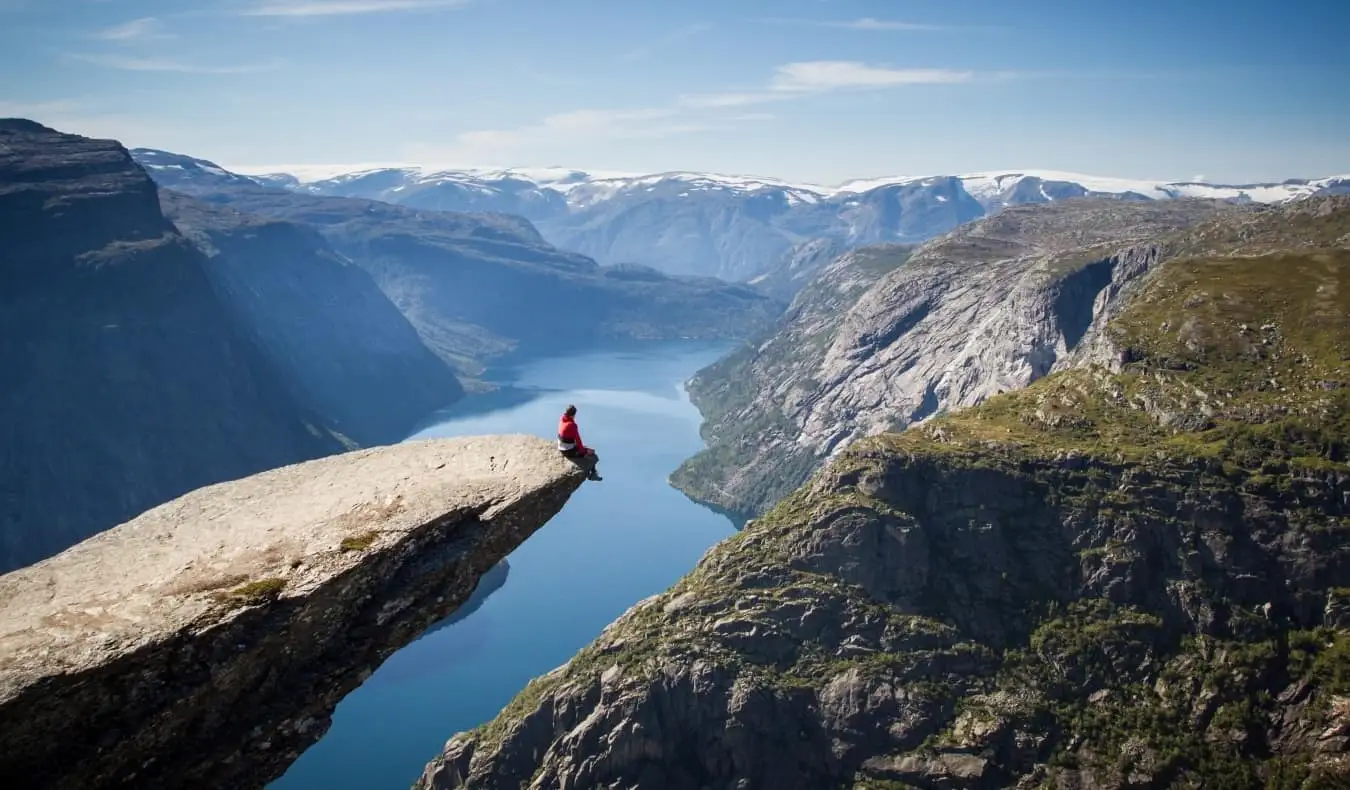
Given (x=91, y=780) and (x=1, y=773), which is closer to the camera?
(x=1, y=773)

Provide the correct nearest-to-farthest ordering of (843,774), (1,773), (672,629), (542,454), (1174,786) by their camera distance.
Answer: (1,773)
(542,454)
(1174,786)
(843,774)
(672,629)

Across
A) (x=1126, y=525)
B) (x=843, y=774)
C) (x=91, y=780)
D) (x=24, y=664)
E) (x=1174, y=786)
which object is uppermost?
(x=24, y=664)

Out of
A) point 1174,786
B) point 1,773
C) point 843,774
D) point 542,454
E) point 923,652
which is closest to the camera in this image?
point 1,773

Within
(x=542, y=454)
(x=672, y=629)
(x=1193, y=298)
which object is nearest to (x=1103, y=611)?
(x=672, y=629)

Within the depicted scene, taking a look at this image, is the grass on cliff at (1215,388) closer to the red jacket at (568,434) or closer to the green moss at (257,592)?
the red jacket at (568,434)

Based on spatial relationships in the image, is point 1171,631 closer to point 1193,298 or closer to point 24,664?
point 1193,298

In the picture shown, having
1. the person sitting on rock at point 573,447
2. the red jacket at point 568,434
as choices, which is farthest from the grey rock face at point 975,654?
the red jacket at point 568,434
